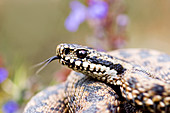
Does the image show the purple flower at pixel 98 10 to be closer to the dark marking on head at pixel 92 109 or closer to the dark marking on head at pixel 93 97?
the dark marking on head at pixel 93 97

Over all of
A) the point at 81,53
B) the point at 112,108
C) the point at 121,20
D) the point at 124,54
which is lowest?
the point at 112,108

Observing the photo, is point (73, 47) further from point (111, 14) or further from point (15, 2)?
point (15, 2)

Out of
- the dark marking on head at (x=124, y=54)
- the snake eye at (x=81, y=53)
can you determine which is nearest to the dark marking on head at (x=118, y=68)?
the snake eye at (x=81, y=53)

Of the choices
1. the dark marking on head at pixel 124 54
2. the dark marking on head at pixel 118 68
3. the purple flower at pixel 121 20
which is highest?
the purple flower at pixel 121 20

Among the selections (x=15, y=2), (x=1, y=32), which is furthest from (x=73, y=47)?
(x=15, y=2)

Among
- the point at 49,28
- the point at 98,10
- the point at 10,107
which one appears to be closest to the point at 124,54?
the point at 98,10

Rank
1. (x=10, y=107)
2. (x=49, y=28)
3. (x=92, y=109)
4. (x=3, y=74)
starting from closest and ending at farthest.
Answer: (x=92, y=109) → (x=10, y=107) → (x=3, y=74) → (x=49, y=28)

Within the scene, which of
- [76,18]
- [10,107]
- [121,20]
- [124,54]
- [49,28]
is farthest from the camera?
[49,28]

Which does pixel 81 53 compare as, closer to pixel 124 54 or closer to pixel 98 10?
pixel 124 54
